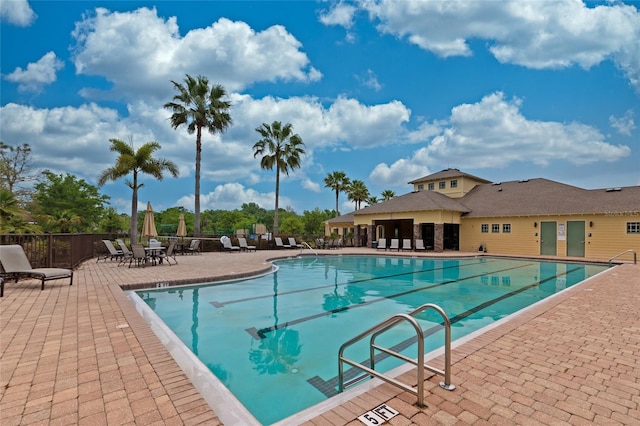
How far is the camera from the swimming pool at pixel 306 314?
434 cm

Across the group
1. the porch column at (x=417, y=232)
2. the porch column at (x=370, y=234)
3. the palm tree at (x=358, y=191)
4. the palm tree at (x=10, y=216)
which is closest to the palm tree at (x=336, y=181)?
the palm tree at (x=358, y=191)

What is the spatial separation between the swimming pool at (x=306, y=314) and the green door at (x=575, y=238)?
7350mm

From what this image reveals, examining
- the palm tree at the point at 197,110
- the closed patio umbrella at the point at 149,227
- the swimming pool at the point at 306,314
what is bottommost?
the swimming pool at the point at 306,314

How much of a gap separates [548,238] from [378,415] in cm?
2287

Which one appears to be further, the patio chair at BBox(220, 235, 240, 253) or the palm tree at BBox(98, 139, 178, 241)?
the patio chair at BBox(220, 235, 240, 253)

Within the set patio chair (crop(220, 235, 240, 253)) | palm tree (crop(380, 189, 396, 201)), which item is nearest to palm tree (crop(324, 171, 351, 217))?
palm tree (crop(380, 189, 396, 201))

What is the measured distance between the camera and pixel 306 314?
7480mm

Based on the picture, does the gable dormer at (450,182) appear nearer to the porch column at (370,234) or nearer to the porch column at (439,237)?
the porch column at (439,237)

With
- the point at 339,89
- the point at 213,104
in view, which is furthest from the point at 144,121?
the point at 339,89

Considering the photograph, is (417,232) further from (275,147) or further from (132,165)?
(132,165)

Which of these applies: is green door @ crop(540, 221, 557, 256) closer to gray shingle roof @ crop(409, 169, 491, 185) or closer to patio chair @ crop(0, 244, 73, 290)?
gray shingle roof @ crop(409, 169, 491, 185)

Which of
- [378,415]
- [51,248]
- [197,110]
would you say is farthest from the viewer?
[197,110]

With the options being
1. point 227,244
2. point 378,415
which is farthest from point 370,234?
point 378,415

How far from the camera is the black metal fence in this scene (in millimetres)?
9992
